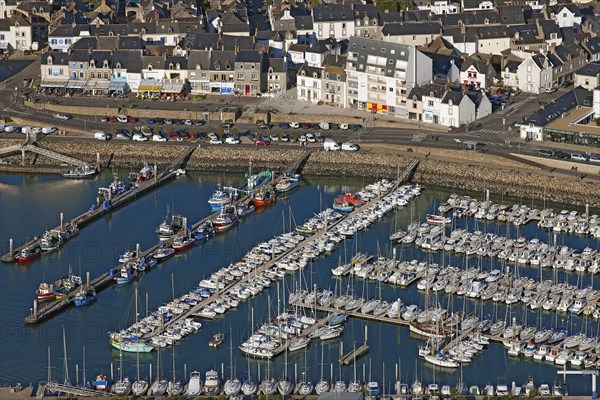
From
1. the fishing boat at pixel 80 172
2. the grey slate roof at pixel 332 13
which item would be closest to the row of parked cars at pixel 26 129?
the fishing boat at pixel 80 172

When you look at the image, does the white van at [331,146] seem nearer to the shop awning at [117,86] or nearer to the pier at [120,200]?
the pier at [120,200]

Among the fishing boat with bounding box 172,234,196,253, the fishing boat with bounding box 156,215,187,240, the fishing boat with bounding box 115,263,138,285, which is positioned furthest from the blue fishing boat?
the fishing boat with bounding box 115,263,138,285

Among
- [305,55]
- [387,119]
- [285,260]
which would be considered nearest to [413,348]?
[285,260]

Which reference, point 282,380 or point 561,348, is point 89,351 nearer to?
point 282,380

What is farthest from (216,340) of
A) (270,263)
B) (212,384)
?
(270,263)

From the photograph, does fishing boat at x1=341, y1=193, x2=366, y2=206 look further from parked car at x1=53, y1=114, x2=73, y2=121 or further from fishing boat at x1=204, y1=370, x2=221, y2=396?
parked car at x1=53, y1=114, x2=73, y2=121

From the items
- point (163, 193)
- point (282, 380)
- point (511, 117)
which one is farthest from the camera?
point (511, 117)

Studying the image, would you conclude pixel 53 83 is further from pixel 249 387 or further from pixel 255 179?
pixel 249 387

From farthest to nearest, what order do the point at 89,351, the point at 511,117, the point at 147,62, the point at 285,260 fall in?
the point at 147,62 → the point at 511,117 → the point at 285,260 → the point at 89,351
